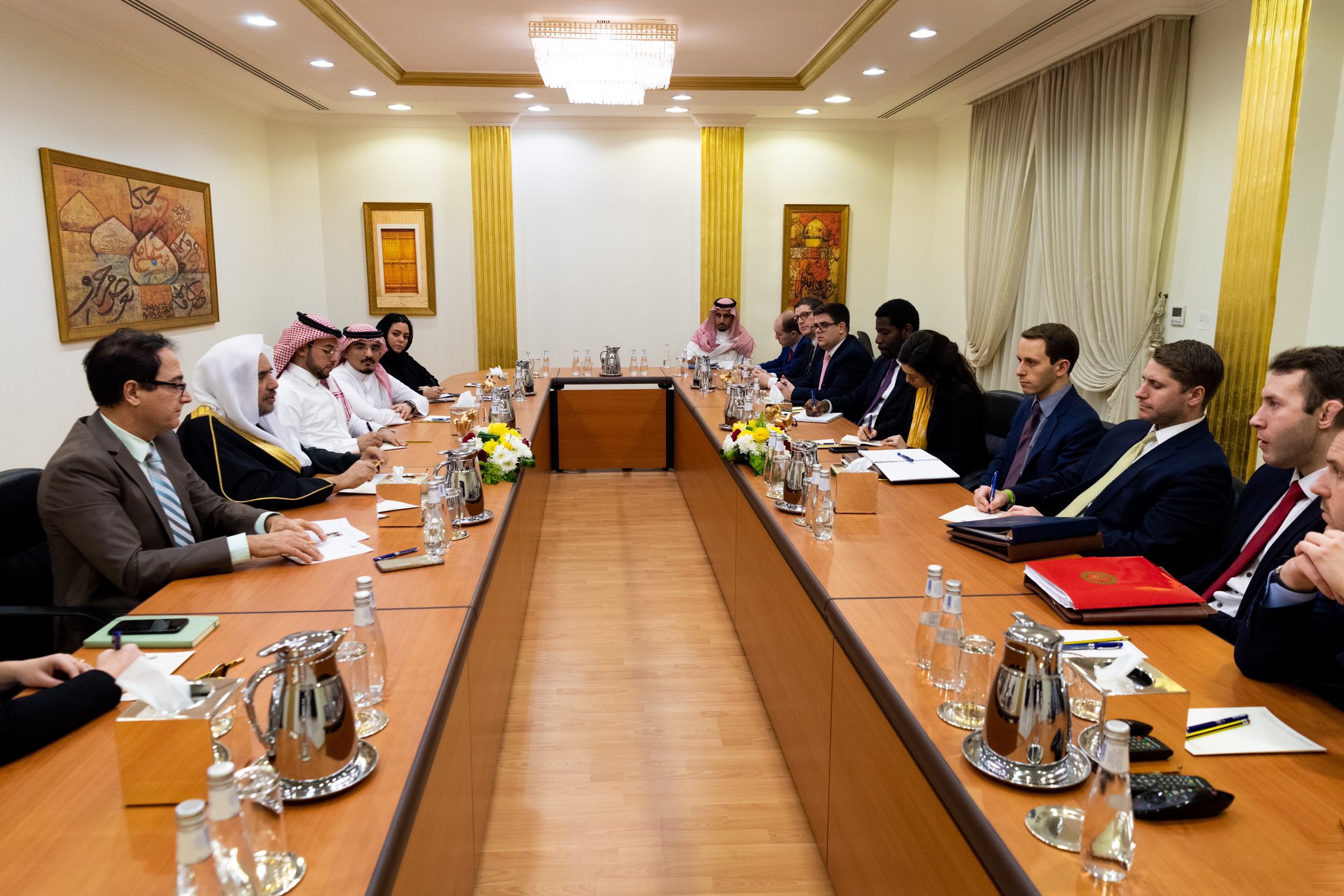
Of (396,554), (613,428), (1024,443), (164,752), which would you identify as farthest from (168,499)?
(613,428)

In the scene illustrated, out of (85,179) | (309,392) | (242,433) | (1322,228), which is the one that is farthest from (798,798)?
(85,179)

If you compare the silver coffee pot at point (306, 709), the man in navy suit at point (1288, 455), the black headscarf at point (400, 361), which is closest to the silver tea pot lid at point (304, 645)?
the silver coffee pot at point (306, 709)

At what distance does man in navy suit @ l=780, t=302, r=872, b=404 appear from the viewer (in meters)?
5.68

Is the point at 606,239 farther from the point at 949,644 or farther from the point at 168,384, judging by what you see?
the point at 949,644

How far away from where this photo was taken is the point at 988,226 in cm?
719

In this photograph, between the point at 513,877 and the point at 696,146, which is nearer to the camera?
the point at 513,877

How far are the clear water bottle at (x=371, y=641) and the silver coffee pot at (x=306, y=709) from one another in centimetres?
20

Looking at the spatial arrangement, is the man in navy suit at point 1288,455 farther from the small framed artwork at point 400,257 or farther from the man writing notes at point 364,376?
the small framed artwork at point 400,257

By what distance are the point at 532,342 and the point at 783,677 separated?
6505mm

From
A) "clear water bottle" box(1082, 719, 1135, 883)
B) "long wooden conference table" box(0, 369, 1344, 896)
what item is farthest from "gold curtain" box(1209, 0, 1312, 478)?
"clear water bottle" box(1082, 719, 1135, 883)

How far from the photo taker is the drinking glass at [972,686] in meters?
1.52

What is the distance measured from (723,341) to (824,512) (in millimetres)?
5220

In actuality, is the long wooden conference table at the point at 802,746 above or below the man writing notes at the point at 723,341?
below

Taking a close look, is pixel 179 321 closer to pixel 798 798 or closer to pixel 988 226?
pixel 798 798
